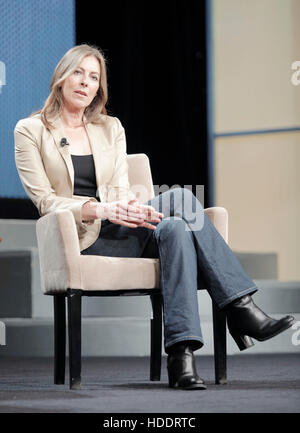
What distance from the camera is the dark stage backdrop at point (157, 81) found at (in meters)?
5.46

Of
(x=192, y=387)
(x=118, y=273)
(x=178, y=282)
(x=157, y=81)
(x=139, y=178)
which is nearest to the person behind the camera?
(x=192, y=387)

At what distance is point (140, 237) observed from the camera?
241cm

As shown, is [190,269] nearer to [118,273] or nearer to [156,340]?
[118,273]

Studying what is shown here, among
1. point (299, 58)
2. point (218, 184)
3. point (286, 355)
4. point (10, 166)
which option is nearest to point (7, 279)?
point (10, 166)

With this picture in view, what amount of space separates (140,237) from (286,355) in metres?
1.50

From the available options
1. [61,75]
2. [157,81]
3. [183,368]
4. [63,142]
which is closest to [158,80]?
[157,81]

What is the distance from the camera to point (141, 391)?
2082mm

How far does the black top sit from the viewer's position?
249 centimetres

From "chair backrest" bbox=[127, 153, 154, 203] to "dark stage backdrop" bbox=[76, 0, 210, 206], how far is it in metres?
2.62

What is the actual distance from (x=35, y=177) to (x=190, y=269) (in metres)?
0.58

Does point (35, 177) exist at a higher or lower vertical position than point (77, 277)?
higher

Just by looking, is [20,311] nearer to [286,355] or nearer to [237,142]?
[286,355]

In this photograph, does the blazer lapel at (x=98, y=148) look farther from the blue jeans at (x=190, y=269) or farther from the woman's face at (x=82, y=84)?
the blue jeans at (x=190, y=269)

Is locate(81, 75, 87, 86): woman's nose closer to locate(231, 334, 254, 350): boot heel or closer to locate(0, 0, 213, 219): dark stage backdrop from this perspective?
locate(231, 334, 254, 350): boot heel
